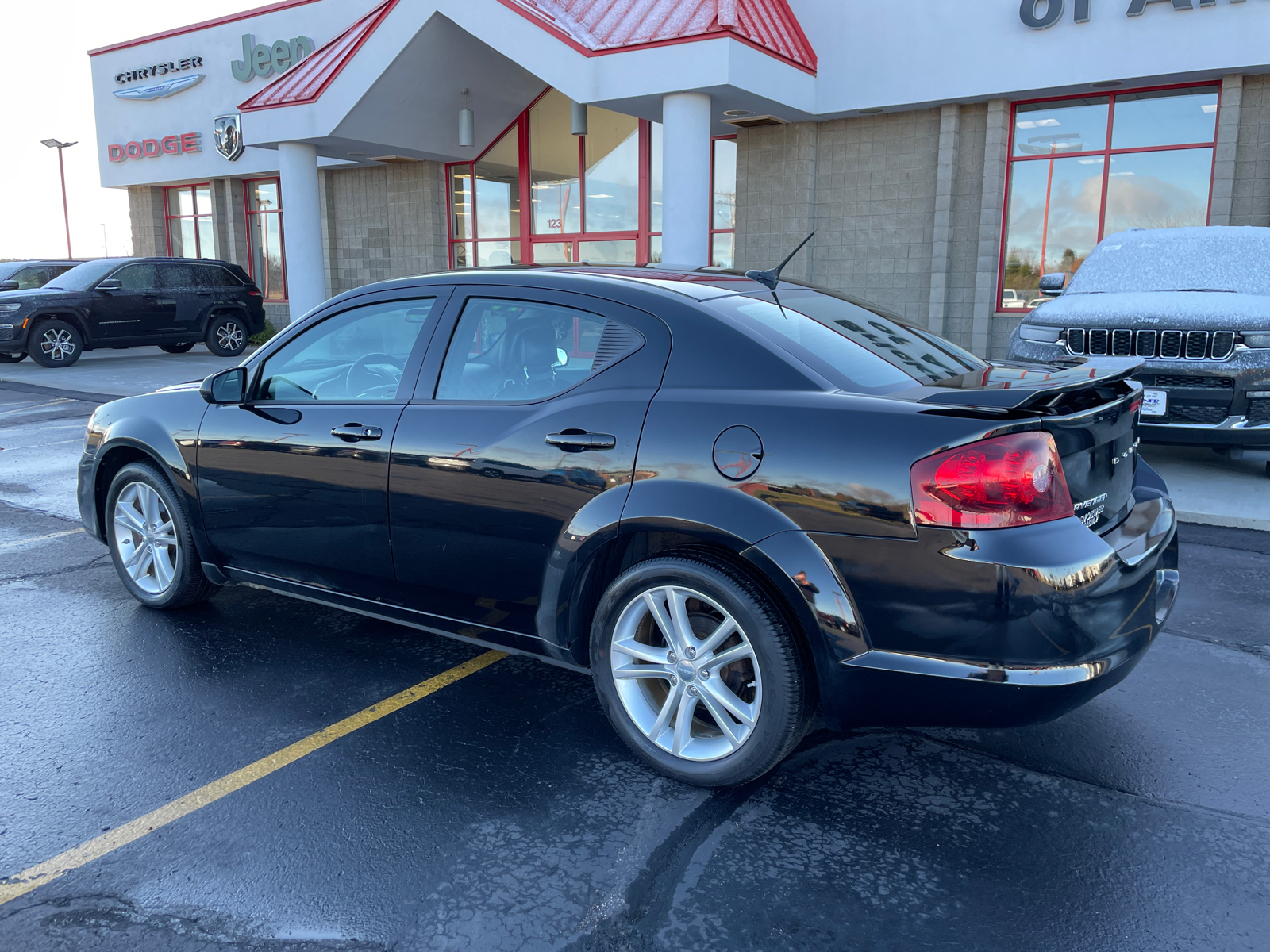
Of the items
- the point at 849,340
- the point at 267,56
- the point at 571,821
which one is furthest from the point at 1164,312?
the point at 267,56

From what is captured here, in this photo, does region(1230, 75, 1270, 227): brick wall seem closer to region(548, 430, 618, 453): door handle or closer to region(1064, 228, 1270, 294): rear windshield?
region(1064, 228, 1270, 294): rear windshield

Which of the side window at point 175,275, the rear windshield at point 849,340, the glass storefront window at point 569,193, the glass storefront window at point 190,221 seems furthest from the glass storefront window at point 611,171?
the rear windshield at point 849,340

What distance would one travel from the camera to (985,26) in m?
13.0

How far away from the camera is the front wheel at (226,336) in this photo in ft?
64.2

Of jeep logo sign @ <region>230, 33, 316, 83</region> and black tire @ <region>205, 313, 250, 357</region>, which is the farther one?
jeep logo sign @ <region>230, 33, 316, 83</region>

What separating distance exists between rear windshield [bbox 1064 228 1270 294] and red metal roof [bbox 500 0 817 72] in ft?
17.4

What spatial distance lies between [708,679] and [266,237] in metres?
23.3

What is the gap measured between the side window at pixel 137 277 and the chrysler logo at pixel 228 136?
433 centimetres

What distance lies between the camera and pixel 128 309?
60.3 feet

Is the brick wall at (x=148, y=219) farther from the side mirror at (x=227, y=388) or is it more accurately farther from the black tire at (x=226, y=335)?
the side mirror at (x=227, y=388)

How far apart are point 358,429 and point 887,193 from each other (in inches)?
480

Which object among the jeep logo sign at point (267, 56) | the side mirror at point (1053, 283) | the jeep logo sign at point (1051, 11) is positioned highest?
the jeep logo sign at point (267, 56)

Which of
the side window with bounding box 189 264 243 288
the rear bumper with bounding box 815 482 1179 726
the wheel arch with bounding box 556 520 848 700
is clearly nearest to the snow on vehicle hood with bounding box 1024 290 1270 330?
the rear bumper with bounding box 815 482 1179 726

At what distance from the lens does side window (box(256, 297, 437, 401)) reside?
3930 millimetres
